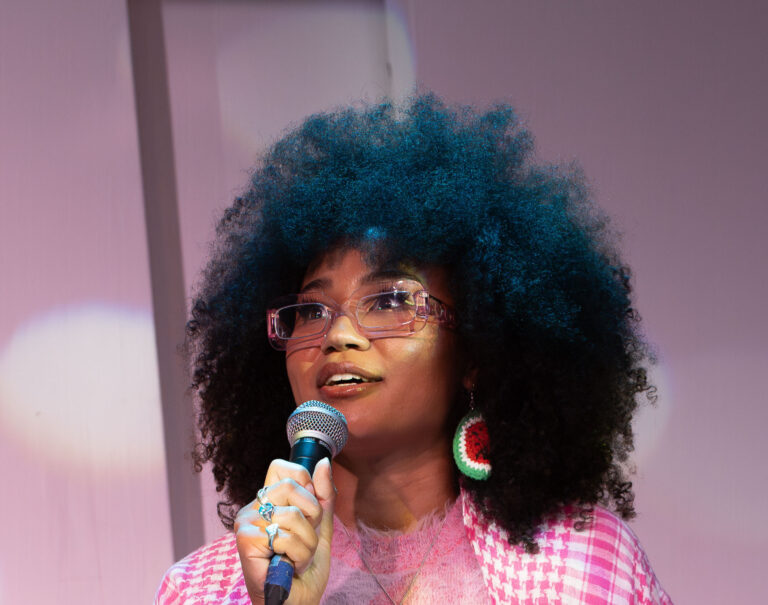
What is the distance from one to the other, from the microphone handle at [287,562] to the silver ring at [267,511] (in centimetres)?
6

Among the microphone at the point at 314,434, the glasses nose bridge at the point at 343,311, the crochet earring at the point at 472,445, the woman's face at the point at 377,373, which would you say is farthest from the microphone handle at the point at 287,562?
the crochet earring at the point at 472,445

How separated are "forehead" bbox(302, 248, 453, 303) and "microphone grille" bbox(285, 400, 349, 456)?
334mm

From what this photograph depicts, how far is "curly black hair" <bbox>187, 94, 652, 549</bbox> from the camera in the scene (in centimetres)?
170

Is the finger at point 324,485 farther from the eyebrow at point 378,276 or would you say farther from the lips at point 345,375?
the eyebrow at point 378,276

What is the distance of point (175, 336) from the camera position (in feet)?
8.84

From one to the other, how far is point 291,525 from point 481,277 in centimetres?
67

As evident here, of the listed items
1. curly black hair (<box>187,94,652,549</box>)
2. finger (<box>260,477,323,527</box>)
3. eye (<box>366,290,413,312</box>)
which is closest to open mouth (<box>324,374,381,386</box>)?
eye (<box>366,290,413,312</box>)

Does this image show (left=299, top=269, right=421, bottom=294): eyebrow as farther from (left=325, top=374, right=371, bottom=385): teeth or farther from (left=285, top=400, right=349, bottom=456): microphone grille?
(left=285, top=400, right=349, bottom=456): microphone grille

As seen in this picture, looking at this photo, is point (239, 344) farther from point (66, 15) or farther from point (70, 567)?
point (66, 15)

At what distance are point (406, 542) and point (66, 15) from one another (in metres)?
1.84

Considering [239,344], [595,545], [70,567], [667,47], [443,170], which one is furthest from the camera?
[667,47]

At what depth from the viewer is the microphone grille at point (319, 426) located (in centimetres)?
134

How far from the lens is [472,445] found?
5.69 feet

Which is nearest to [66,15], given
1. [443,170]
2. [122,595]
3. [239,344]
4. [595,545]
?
[239,344]
